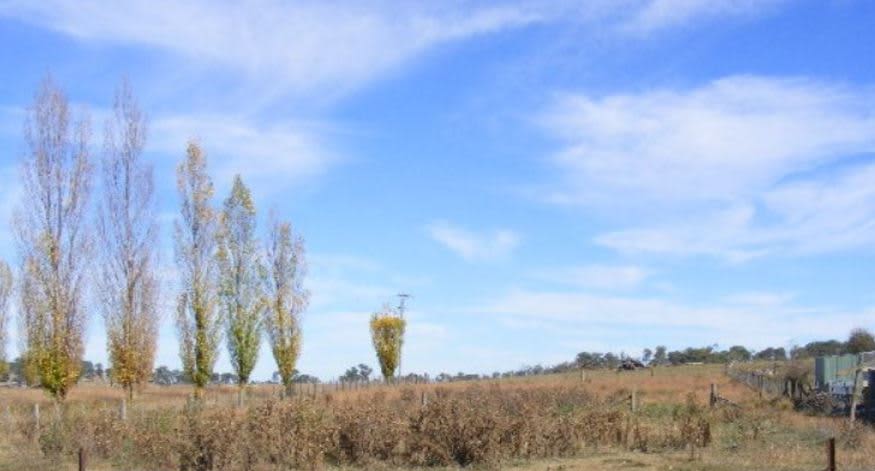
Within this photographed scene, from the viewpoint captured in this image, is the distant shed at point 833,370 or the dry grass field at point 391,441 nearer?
the dry grass field at point 391,441

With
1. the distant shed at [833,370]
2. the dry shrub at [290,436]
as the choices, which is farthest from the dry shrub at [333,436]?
the distant shed at [833,370]

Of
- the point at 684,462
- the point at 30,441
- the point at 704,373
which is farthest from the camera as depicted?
the point at 704,373

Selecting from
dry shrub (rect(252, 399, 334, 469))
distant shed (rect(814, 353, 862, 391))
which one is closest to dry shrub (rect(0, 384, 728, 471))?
dry shrub (rect(252, 399, 334, 469))

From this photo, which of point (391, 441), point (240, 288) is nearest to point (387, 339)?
point (240, 288)

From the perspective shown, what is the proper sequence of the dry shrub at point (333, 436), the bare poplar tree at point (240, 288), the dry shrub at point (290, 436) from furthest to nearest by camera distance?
the bare poplar tree at point (240, 288), the dry shrub at point (290, 436), the dry shrub at point (333, 436)

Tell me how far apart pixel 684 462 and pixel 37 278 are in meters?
21.9

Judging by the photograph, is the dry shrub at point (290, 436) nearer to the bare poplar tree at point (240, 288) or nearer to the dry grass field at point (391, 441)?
the dry grass field at point (391, 441)

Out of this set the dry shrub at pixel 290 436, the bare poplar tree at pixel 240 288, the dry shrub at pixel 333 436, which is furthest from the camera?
the bare poplar tree at pixel 240 288

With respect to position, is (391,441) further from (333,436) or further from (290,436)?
(290,436)

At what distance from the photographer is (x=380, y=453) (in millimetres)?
21312

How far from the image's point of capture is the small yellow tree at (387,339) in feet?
188

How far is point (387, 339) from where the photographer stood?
57.5 metres

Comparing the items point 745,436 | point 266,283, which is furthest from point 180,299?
point 745,436

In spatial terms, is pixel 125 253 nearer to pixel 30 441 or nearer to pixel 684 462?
pixel 30 441
